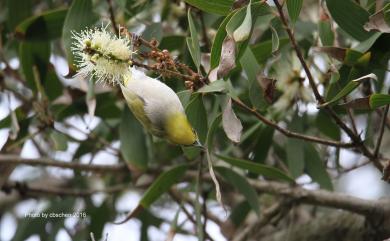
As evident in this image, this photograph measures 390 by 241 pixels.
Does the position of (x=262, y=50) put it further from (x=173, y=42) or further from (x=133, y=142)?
(x=133, y=142)

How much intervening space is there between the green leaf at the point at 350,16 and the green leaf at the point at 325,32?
93 millimetres

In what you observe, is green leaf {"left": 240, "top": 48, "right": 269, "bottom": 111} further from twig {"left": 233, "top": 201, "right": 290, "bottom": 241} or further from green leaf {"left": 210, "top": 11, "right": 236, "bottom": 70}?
twig {"left": 233, "top": 201, "right": 290, "bottom": 241}

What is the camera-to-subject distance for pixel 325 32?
144 cm

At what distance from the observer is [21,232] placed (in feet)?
7.08

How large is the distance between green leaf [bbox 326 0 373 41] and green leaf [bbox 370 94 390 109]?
20cm

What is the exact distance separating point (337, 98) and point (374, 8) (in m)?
0.30

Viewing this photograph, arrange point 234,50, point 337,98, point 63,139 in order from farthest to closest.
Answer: point 63,139 < point 337,98 < point 234,50

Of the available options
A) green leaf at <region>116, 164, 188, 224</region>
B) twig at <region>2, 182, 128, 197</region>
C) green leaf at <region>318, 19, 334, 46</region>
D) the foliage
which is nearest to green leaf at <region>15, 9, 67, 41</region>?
the foliage

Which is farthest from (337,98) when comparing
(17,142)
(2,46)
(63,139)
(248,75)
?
(2,46)

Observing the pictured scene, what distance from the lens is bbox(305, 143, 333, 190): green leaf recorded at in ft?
5.93

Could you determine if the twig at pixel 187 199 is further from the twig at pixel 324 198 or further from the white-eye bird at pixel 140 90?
the white-eye bird at pixel 140 90

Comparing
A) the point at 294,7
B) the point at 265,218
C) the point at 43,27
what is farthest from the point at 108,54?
the point at 265,218

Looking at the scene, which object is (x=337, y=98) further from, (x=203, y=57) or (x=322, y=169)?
(x=322, y=169)

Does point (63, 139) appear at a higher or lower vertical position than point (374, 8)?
lower
